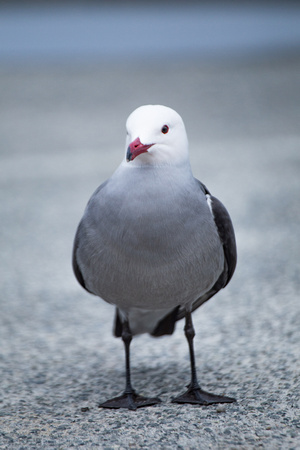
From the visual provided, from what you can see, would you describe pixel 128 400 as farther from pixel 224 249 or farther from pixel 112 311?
pixel 112 311

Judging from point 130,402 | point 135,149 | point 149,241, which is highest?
point 135,149

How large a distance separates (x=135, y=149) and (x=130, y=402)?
826 millimetres

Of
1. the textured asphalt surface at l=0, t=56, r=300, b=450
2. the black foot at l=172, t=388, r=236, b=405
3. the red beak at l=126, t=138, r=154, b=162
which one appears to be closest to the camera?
the red beak at l=126, t=138, r=154, b=162

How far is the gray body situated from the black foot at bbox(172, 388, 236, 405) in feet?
1.03

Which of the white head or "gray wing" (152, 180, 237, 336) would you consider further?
"gray wing" (152, 180, 237, 336)

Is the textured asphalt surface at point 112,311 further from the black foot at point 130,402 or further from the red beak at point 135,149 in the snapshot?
the red beak at point 135,149

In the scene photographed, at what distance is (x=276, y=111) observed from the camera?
7.77m

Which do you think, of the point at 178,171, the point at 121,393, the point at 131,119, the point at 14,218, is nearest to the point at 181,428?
the point at 121,393

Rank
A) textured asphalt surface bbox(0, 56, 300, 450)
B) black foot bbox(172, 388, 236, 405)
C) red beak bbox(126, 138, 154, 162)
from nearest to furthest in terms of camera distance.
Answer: red beak bbox(126, 138, 154, 162)
textured asphalt surface bbox(0, 56, 300, 450)
black foot bbox(172, 388, 236, 405)

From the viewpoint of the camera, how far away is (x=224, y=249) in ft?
7.11

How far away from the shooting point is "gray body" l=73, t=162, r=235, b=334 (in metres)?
1.92

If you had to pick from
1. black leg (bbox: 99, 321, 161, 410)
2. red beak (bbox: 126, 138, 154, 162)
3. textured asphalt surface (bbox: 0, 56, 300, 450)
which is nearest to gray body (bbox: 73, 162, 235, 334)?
red beak (bbox: 126, 138, 154, 162)

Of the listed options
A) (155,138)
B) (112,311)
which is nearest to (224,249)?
(155,138)

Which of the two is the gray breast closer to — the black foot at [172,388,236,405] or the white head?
the white head
